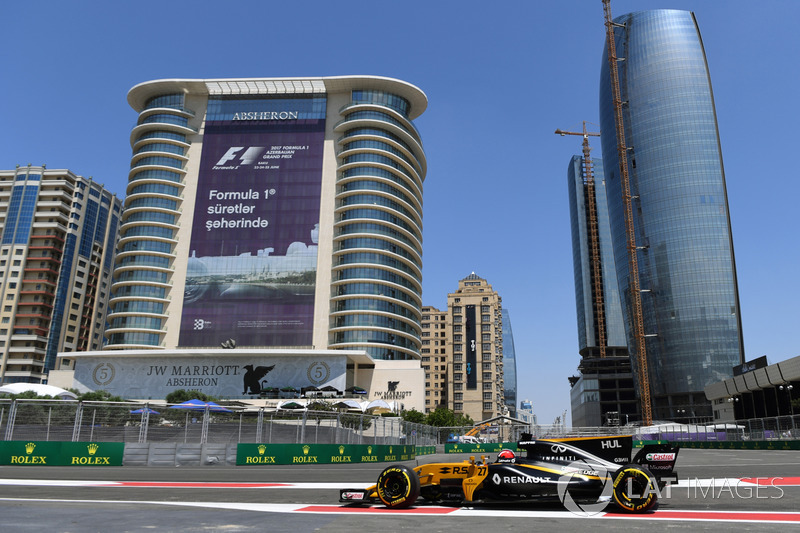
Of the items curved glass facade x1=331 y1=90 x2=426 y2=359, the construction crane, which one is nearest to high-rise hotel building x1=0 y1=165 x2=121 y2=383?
curved glass facade x1=331 y1=90 x2=426 y2=359

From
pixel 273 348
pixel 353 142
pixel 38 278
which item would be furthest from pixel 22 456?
pixel 38 278

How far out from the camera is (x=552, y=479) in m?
11.9

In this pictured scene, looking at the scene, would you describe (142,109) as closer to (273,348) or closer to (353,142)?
(353,142)

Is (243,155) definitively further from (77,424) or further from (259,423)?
(77,424)

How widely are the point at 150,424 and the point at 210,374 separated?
221 feet

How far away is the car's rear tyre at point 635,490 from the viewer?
36.4 feet

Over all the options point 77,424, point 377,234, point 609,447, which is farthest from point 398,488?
point 377,234

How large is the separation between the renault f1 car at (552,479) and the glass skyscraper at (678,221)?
143113mm

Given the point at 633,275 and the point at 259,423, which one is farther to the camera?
the point at 633,275

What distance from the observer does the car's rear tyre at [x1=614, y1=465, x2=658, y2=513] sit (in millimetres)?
11102

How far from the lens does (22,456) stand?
87.8 ft

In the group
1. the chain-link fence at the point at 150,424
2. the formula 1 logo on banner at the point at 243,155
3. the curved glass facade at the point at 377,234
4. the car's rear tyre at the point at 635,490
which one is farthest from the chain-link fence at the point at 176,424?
the formula 1 logo on banner at the point at 243,155

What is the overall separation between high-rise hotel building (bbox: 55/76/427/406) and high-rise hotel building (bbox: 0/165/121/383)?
151 feet

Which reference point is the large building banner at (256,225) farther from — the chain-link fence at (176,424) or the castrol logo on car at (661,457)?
the castrol logo on car at (661,457)
